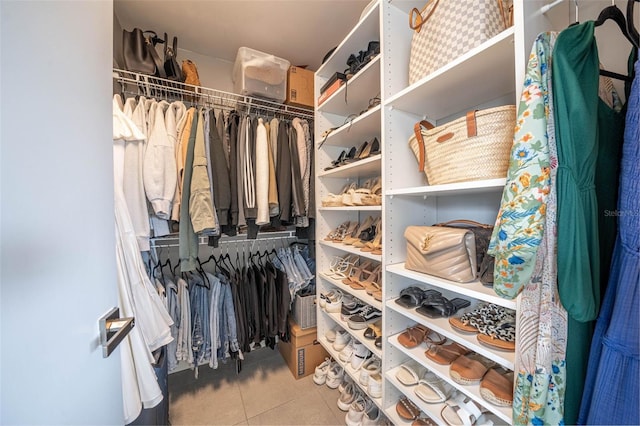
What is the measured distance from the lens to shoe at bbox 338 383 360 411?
130 cm

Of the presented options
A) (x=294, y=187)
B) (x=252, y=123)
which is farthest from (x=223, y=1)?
(x=294, y=187)

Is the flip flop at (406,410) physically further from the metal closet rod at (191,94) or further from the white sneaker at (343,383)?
the metal closet rod at (191,94)

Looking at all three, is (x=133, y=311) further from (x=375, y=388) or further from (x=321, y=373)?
(x=321, y=373)

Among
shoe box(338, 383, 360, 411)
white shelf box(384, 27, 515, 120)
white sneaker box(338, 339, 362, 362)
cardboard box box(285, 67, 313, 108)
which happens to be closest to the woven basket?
white shelf box(384, 27, 515, 120)

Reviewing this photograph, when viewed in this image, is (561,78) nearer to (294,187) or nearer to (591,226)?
(591,226)

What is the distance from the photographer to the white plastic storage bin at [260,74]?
1.53 metres

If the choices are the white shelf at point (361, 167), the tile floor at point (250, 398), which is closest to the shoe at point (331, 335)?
the tile floor at point (250, 398)

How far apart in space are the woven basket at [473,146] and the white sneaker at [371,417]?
49.6 inches

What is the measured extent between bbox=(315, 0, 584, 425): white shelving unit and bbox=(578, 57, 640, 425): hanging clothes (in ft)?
0.49

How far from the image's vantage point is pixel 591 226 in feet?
1.52

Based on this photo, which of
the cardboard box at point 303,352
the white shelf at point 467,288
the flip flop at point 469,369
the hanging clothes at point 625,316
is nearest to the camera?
the hanging clothes at point 625,316

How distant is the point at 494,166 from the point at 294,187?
3.46 ft

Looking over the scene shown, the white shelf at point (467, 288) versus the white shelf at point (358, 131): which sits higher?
the white shelf at point (358, 131)

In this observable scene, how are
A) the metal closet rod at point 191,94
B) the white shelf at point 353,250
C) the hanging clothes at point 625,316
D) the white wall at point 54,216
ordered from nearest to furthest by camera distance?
1. the white wall at point 54,216
2. the hanging clothes at point 625,316
3. the white shelf at point 353,250
4. the metal closet rod at point 191,94
